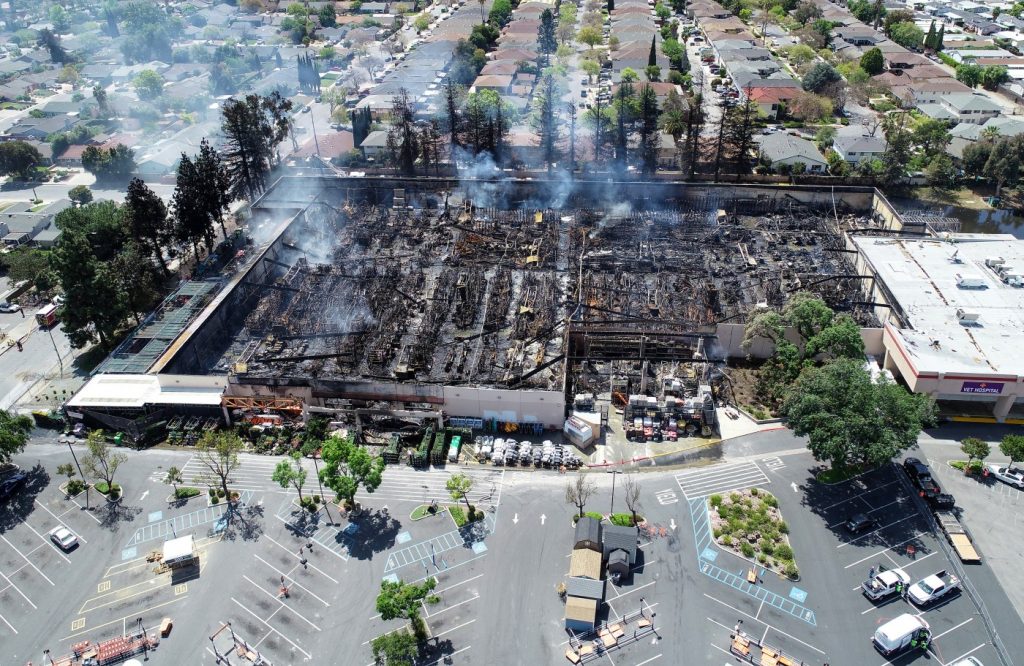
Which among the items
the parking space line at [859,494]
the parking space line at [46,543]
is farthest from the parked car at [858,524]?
the parking space line at [46,543]

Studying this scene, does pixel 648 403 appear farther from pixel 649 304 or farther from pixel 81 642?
pixel 81 642

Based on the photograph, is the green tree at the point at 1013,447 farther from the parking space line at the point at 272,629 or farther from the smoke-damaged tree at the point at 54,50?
the smoke-damaged tree at the point at 54,50

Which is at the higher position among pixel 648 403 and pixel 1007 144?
pixel 1007 144

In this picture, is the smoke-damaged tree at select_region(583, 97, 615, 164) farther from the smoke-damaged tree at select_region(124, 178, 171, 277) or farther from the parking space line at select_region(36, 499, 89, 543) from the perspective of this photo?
the parking space line at select_region(36, 499, 89, 543)

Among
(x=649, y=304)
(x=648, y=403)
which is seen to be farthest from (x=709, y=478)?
(x=649, y=304)

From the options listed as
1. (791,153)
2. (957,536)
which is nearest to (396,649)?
(957,536)

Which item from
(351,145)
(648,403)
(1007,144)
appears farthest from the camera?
(351,145)
